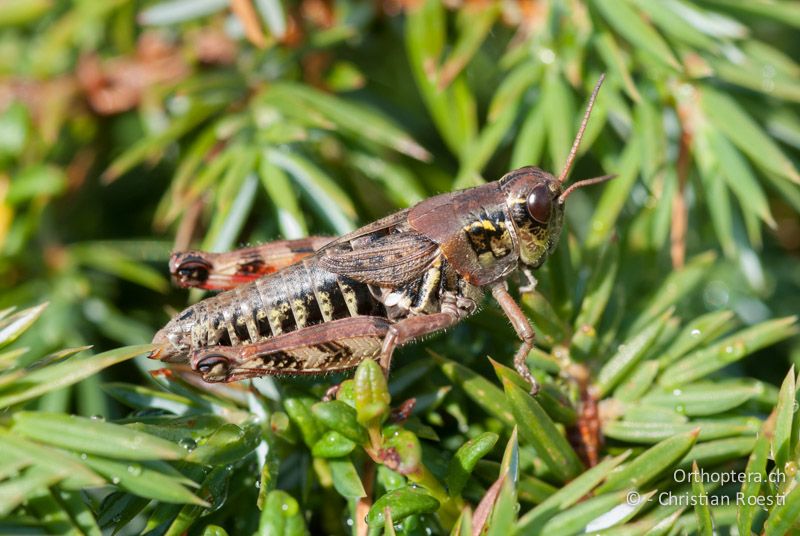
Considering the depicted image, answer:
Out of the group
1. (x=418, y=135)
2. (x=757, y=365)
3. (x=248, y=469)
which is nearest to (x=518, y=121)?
(x=418, y=135)

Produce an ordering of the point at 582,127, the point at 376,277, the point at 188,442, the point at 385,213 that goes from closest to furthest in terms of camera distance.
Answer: the point at 188,442 → the point at 582,127 → the point at 376,277 → the point at 385,213

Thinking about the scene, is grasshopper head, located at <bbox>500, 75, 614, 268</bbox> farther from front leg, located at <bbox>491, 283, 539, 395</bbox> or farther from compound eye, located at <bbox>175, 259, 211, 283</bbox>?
compound eye, located at <bbox>175, 259, 211, 283</bbox>

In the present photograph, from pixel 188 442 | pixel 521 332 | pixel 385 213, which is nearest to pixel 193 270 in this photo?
pixel 385 213

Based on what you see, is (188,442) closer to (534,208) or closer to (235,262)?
(235,262)

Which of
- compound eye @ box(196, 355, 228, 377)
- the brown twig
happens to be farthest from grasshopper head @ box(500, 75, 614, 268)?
compound eye @ box(196, 355, 228, 377)

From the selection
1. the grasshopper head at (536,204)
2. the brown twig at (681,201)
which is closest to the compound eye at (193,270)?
the grasshopper head at (536,204)

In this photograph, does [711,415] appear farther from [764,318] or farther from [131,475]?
[131,475]
